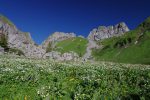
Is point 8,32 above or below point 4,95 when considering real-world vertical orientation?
above

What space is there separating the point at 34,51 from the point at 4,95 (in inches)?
4489

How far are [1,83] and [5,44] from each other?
11553 centimetres

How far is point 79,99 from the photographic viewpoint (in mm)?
14070

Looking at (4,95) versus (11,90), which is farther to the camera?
(11,90)

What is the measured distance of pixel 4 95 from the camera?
48.9 ft

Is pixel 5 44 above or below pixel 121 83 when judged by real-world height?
above

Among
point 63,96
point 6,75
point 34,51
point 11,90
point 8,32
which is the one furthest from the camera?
point 8,32

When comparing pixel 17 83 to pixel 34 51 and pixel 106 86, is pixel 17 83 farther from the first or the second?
pixel 34 51

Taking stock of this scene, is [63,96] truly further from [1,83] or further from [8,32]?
[8,32]

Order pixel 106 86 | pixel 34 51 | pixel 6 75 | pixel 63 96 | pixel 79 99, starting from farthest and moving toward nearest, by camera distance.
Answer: pixel 34 51
pixel 6 75
pixel 106 86
pixel 63 96
pixel 79 99

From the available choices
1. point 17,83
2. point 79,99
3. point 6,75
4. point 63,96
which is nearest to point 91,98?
point 79,99

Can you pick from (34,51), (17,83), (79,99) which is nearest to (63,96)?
(79,99)

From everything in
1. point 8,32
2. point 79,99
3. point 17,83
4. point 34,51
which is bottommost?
point 79,99

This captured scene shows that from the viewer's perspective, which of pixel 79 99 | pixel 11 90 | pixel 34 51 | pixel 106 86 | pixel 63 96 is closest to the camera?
pixel 79 99
